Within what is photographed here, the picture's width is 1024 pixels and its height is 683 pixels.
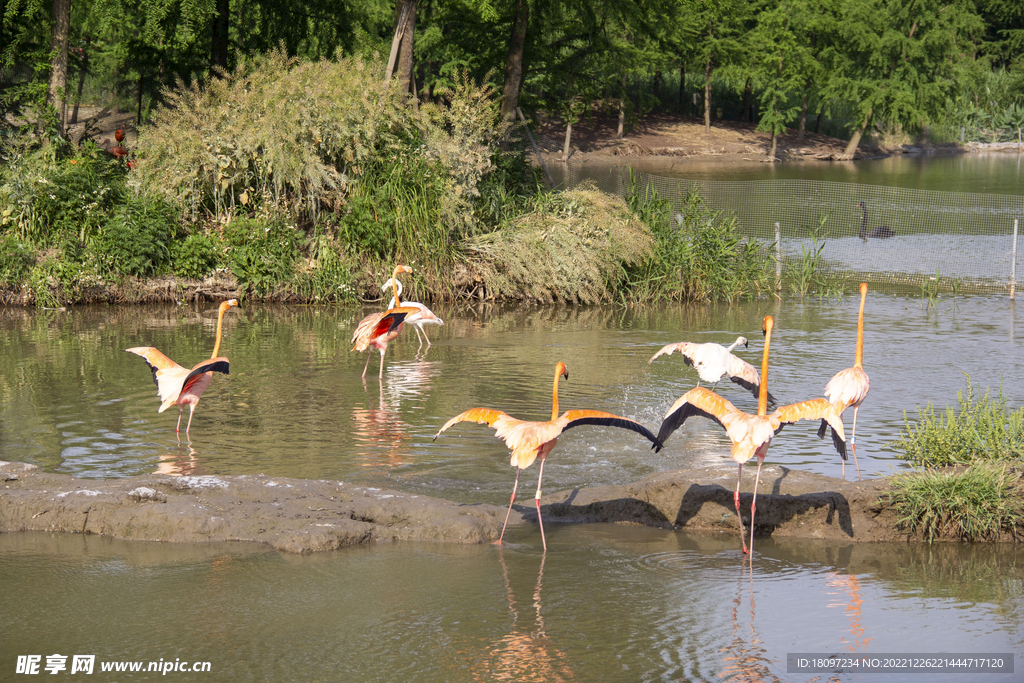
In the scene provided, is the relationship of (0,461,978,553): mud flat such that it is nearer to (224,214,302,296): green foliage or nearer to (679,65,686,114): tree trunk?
(224,214,302,296): green foliage

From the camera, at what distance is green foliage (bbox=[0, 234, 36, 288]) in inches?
639

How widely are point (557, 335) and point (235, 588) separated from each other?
31.3 feet

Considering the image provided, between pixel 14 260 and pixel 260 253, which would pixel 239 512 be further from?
pixel 14 260

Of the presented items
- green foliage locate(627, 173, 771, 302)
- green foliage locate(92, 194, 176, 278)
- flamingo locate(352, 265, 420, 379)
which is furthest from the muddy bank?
green foliage locate(627, 173, 771, 302)

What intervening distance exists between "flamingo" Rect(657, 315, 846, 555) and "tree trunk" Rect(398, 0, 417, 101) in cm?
1386

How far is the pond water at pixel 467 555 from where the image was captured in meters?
5.43

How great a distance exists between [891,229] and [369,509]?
21620 mm

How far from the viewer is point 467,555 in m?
6.64

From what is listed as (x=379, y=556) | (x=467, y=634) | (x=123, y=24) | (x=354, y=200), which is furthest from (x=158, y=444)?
(x=123, y=24)

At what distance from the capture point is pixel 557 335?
1517 centimetres

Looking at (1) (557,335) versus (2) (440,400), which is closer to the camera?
(2) (440,400)

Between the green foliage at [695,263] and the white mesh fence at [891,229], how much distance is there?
2.45 feet

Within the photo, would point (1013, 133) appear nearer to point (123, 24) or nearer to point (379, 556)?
point (123, 24)

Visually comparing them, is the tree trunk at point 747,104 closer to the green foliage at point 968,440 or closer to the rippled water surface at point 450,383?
the rippled water surface at point 450,383
